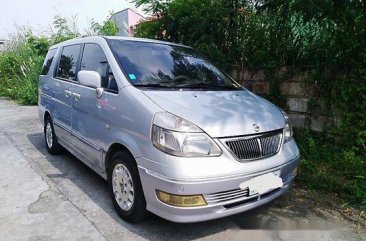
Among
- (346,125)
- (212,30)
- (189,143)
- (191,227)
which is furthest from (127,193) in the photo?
(212,30)

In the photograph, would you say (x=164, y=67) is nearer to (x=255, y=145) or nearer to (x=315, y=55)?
(x=255, y=145)

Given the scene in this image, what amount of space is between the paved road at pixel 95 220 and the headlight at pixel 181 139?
2.72 feet

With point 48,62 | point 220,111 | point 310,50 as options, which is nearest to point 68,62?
point 48,62

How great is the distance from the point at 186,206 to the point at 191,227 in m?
0.58

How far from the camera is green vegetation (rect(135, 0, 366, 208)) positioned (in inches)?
153

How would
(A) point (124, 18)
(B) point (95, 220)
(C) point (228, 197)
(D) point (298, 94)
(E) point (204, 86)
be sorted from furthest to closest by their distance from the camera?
1. (A) point (124, 18)
2. (D) point (298, 94)
3. (E) point (204, 86)
4. (B) point (95, 220)
5. (C) point (228, 197)

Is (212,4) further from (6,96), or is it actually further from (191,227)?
(6,96)

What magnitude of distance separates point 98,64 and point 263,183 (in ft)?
7.09

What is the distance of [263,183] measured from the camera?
284cm

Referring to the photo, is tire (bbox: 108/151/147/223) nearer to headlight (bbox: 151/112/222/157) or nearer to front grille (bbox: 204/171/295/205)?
headlight (bbox: 151/112/222/157)

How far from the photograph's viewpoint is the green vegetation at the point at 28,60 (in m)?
12.4

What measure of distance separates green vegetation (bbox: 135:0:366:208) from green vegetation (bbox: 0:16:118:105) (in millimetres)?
7481

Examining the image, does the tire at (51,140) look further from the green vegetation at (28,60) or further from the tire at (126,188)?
the green vegetation at (28,60)

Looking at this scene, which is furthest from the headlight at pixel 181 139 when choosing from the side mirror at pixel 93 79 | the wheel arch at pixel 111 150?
the side mirror at pixel 93 79
